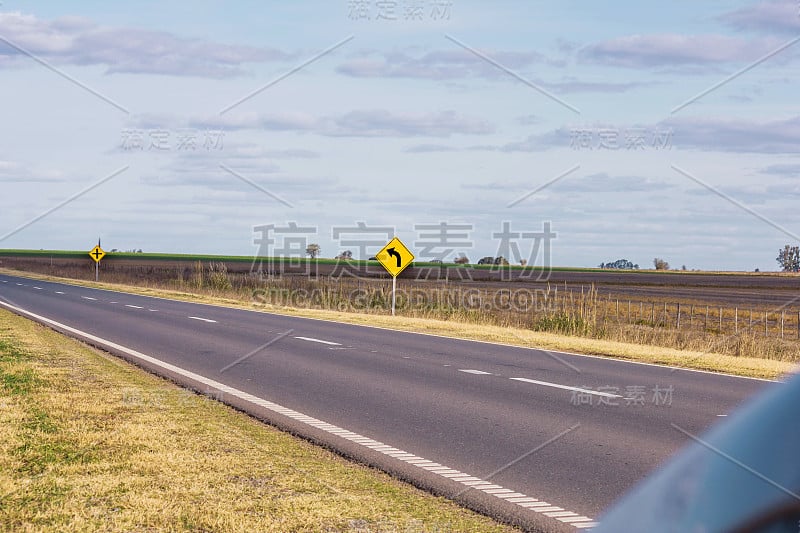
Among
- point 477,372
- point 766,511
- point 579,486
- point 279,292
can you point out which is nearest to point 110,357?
point 477,372

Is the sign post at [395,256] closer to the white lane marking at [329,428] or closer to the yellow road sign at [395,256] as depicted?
the yellow road sign at [395,256]

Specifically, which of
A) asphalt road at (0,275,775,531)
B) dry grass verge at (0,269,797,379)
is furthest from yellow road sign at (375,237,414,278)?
asphalt road at (0,275,775,531)

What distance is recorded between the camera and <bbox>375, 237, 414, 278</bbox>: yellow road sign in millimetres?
31375

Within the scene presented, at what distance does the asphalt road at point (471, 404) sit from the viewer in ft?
24.0

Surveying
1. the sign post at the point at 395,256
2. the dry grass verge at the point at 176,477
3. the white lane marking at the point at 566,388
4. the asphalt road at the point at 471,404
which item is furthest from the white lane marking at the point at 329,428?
the sign post at the point at 395,256

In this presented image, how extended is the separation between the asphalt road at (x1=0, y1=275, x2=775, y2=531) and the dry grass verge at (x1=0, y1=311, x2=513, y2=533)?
19.0 inches

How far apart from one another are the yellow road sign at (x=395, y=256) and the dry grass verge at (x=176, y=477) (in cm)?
2028

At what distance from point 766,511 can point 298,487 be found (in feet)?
21.0

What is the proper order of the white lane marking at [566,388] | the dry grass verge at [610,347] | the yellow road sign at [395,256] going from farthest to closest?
the yellow road sign at [395,256] < the dry grass verge at [610,347] < the white lane marking at [566,388]

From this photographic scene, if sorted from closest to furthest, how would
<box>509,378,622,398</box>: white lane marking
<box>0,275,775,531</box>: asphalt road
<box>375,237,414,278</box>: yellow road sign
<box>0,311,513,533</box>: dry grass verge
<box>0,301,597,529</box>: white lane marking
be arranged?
<box>0,311,513,533</box>: dry grass verge → <box>0,301,597,529</box>: white lane marking → <box>0,275,775,531</box>: asphalt road → <box>509,378,622,398</box>: white lane marking → <box>375,237,414,278</box>: yellow road sign

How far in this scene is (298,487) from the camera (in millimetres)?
6867

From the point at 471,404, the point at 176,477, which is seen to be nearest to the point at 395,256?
the point at 471,404

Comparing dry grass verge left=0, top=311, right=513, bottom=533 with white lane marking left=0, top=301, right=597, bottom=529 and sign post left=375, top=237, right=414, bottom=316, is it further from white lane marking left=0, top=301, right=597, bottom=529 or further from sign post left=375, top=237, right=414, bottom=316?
sign post left=375, top=237, right=414, bottom=316

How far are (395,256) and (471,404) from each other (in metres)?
20.4
